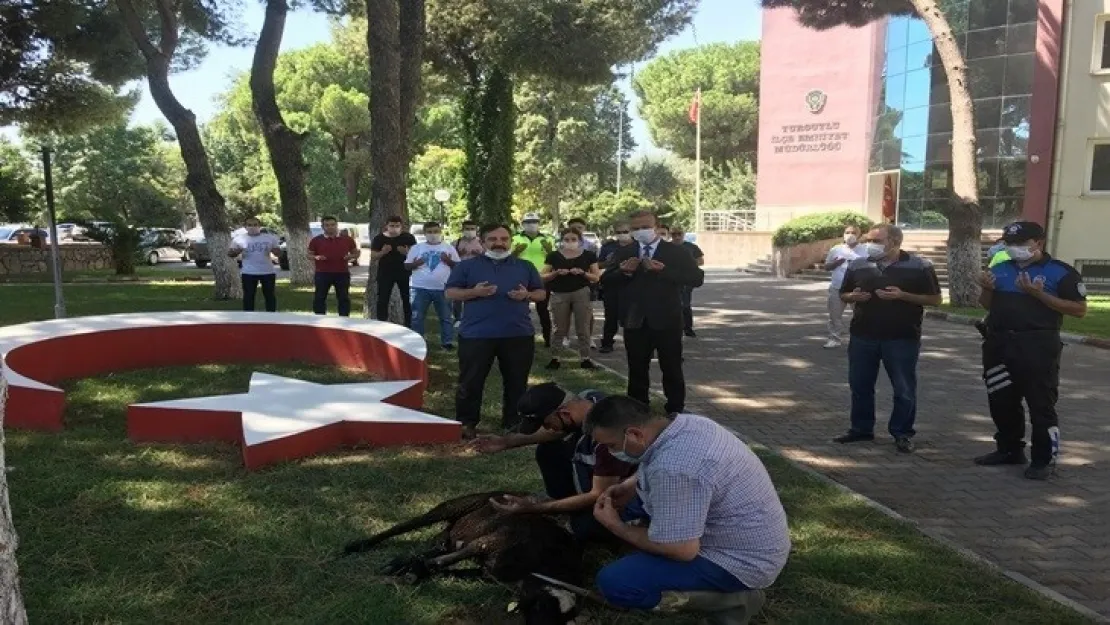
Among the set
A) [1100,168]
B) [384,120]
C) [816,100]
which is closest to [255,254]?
[384,120]

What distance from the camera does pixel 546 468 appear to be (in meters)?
A: 4.18

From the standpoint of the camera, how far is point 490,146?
2178 cm

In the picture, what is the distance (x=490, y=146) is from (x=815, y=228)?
10146 millimetres

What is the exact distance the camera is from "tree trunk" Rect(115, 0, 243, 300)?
15.4 metres

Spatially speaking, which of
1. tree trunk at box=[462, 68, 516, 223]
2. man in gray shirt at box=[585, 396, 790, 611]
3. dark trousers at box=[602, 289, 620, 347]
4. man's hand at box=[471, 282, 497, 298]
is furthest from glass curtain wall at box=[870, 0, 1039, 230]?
man in gray shirt at box=[585, 396, 790, 611]

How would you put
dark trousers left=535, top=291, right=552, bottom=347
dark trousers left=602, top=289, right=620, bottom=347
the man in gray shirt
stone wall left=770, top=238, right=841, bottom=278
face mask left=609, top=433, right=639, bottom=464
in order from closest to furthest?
the man in gray shirt
face mask left=609, top=433, right=639, bottom=464
dark trousers left=535, top=291, right=552, bottom=347
dark trousers left=602, top=289, right=620, bottom=347
stone wall left=770, top=238, right=841, bottom=278

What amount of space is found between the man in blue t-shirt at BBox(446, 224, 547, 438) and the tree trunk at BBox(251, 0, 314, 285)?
10213mm

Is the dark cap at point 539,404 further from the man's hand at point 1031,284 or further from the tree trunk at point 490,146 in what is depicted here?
the tree trunk at point 490,146

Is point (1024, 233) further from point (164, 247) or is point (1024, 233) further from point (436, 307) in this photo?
point (164, 247)

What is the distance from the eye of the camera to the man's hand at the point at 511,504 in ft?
→ 11.8

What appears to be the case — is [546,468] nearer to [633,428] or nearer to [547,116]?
[633,428]

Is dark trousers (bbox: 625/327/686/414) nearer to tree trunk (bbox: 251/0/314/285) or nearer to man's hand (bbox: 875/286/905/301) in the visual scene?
man's hand (bbox: 875/286/905/301)

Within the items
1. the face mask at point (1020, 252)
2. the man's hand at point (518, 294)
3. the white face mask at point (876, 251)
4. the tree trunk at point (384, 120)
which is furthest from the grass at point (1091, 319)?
the tree trunk at point (384, 120)

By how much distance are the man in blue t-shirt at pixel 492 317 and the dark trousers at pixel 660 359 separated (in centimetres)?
89
